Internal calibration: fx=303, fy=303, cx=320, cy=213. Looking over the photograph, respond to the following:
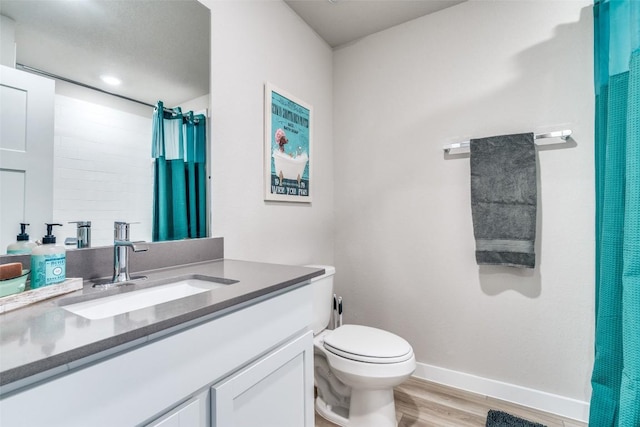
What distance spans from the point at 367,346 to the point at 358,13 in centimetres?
201

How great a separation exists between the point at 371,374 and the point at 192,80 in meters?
1.52

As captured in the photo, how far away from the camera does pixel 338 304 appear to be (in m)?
2.07

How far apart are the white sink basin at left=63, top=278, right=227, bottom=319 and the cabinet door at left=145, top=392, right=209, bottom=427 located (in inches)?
13.5

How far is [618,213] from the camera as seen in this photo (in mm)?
1215

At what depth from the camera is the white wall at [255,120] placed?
1445 millimetres

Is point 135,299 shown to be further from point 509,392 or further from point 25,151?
point 509,392

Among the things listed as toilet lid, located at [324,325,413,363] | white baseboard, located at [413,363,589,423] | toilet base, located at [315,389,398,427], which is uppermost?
toilet lid, located at [324,325,413,363]

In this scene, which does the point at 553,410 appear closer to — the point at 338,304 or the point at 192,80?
the point at 338,304

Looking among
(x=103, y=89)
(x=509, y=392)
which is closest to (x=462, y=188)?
(x=509, y=392)

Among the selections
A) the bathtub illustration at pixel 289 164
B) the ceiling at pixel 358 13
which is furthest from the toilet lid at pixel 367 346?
the ceiling at pixel 358 13

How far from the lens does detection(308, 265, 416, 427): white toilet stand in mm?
1350

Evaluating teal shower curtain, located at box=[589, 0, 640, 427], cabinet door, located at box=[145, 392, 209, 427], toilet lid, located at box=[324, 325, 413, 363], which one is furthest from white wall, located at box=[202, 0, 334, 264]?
teal shower curtain, located at box=[589, 0, 640, 427]

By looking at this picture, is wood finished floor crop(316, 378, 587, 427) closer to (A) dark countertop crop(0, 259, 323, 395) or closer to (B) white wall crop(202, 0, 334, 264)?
(B) white wall crop(202, 0, 334, 264)

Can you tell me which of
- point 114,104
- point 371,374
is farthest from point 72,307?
point 371,374
